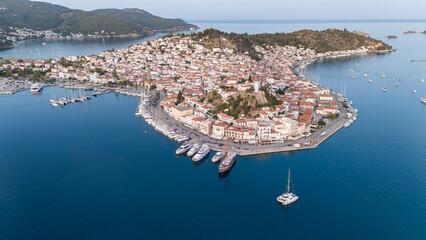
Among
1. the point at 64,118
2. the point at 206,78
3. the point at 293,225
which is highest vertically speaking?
the point at 206,78

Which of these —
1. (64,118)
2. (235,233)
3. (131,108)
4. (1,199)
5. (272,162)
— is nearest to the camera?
(235,233)

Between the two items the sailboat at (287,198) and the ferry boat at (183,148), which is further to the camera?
the ferry boat at (183,148)

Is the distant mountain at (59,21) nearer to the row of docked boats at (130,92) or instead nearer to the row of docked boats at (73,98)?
the row of docked boats at (130,92)

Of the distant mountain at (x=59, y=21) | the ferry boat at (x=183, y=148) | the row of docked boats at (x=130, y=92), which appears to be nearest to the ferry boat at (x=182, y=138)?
the ferry boat at (x=183, y=148)

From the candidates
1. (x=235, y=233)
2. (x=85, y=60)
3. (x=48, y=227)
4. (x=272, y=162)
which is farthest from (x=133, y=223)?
(x=85, y=60)

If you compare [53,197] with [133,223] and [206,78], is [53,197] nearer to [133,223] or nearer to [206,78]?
[133,223]

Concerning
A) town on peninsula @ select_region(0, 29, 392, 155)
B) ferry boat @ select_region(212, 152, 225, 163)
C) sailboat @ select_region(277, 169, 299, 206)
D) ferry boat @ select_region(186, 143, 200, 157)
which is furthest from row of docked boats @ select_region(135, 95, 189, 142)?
sailboat @ select_region(277, 169, 299, 206)
